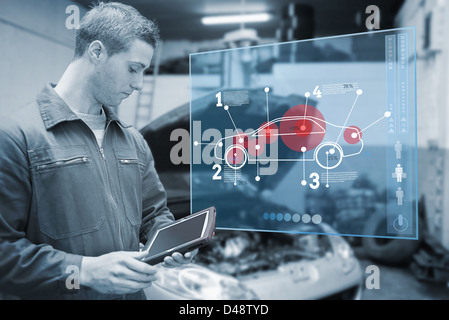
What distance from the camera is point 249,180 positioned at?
69.7 inches

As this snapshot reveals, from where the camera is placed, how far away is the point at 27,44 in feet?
5.89

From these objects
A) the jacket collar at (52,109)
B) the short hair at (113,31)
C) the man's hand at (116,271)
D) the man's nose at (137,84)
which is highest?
the short hair at (113,31)

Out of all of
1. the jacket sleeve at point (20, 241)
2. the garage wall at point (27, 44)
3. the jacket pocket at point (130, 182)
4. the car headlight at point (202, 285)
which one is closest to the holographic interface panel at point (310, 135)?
the car headlight at point (202, 285)

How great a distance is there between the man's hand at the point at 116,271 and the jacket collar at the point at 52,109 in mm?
462

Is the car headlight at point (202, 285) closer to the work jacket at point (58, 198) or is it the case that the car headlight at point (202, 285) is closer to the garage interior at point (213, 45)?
the work jacket at point (58, 198)

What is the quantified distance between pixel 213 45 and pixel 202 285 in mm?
1161

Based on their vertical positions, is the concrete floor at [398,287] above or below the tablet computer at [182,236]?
below

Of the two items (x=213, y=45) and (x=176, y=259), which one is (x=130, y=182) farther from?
(x=213, y=45)

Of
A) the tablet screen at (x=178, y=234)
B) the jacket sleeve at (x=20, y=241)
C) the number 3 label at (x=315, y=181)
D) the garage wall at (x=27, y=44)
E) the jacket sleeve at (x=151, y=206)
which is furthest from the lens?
the garage wall at (x=27, y=44)

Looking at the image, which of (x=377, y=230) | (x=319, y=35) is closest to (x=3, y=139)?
(x=319, y=35)

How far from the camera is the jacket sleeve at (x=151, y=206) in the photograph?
1521 mm

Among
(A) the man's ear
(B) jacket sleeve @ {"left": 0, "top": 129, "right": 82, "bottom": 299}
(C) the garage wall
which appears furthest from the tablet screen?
(C) the garage wall

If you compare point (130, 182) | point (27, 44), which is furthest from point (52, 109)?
point (27, 44)
